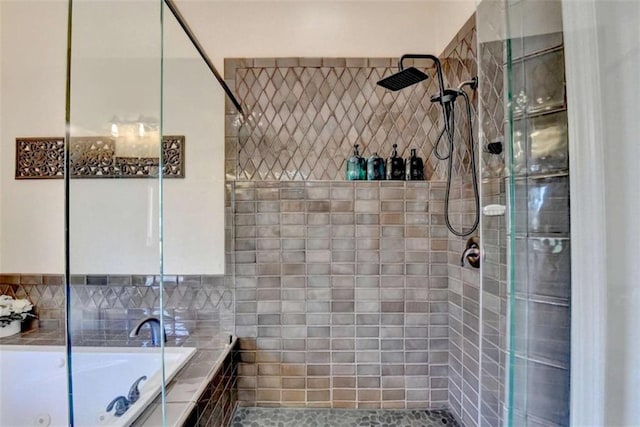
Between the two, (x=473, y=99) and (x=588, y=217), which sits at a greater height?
(x=473, y=99)

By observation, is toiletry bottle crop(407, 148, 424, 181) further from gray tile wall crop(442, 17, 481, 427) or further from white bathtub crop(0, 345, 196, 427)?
white bathtub crop(0, 345, 196, 427)

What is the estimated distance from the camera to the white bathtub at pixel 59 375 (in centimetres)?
130

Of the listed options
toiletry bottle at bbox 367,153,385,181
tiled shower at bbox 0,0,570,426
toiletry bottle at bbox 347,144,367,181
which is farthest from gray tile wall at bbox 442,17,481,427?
toiletry bottle at bbox 347,144,367,181

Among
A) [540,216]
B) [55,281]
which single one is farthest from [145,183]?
[540,216]

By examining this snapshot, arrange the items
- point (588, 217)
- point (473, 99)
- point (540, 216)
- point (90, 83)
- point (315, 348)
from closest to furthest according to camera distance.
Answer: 1. point (588, 217)
2. point (540, 216)
3. point (90, 83)
4. point (473, 99)
5. point (315, 348)

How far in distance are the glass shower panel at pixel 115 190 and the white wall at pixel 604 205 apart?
59.3 inches

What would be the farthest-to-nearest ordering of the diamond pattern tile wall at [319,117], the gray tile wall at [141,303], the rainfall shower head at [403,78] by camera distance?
the diamond pattern tile wall at [319,117], the gray tile wall at [141,303], the rainfall shower head at [403,78]

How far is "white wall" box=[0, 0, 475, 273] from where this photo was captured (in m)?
1.99

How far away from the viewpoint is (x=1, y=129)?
2.00 metres

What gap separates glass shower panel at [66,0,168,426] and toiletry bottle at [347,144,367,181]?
109 cm

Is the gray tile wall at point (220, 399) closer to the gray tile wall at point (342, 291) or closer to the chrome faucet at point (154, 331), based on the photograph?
the gray tile wall at point (342, 291)

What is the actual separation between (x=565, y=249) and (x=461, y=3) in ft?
5.16

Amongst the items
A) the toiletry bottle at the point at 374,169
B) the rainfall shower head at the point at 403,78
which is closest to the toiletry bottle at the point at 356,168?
the toiletry bottle at the point at 374,169

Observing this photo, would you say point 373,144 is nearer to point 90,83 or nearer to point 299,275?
point 299,275
